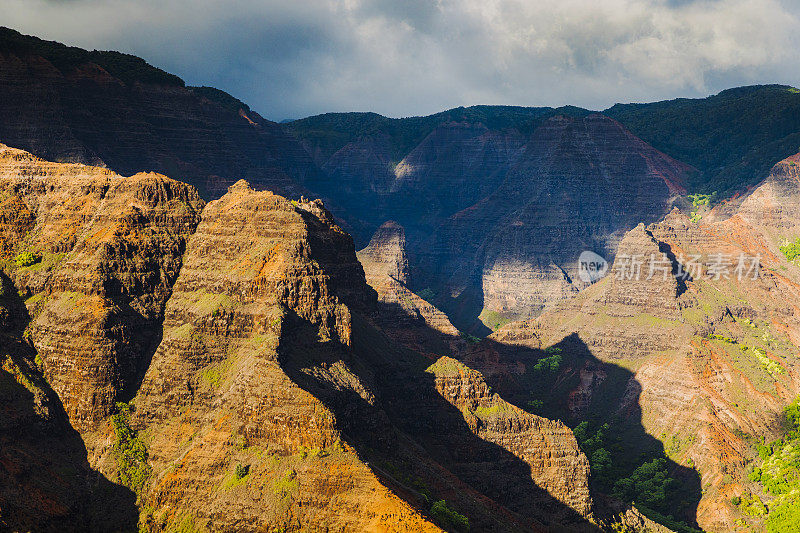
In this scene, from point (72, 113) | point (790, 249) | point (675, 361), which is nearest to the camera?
point (675, 361)

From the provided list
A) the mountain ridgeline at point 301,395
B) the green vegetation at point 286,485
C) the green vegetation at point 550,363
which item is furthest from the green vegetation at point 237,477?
the green vegetation at point 550,363

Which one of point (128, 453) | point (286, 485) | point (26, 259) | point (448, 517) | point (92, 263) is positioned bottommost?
point (448, 517)

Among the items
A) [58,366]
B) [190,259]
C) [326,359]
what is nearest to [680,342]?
[326,359]

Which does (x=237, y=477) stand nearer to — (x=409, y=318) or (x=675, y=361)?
(x=409, y=318)

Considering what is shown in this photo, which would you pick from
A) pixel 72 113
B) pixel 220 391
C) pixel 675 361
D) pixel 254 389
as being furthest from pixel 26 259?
pixel 675 361

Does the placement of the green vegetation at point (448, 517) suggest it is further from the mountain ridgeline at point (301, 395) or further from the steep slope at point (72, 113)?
the steep slope at point (72, 113)
